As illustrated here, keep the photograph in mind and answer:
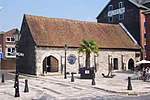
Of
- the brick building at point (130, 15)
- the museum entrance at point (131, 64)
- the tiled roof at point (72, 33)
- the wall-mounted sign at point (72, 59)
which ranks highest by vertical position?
the brick building at point (130, 15)

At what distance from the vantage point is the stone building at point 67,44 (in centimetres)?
3462

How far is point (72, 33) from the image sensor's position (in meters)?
38.6

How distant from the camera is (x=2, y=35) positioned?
62.3 m

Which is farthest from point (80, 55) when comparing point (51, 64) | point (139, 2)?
point (139, 2)

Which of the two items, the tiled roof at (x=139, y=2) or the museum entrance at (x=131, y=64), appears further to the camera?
the tiled roof at (x=139, y=2)

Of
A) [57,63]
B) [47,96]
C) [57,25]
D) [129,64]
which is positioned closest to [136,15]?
[129,64]

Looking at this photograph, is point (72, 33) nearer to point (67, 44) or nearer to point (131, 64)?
point (67, 44)

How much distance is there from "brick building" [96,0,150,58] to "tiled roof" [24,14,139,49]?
1513mm

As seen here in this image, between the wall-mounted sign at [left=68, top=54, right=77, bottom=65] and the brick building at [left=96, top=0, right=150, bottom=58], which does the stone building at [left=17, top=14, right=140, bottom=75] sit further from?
the brick building at [left=96, top=0, right=150, bottom=58]

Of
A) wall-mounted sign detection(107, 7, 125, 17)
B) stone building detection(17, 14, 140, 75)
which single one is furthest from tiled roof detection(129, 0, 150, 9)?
stone building detection(17, 14, 140, 75)

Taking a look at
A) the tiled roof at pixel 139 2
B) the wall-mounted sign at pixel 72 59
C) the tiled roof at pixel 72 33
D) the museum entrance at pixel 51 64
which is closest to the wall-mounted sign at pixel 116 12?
the tiled roof at pixel 139 2

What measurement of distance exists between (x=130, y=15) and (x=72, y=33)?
41.9ft

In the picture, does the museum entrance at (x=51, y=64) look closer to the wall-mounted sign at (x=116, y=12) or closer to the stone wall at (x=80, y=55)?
the stone wall at (x=80, y=55)

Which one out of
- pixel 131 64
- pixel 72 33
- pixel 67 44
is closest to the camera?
pixel 67 44
